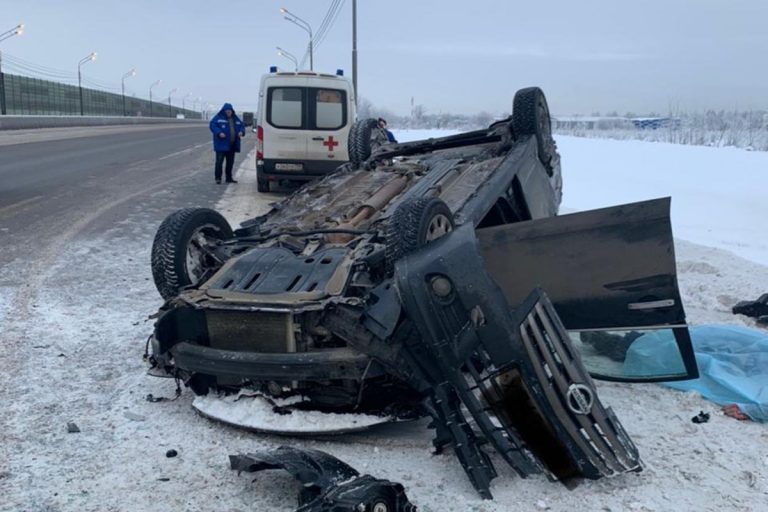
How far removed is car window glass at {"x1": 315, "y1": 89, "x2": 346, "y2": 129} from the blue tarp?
9346 mm

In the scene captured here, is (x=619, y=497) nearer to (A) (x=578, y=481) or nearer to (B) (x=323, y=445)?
(A) (x=578, y=481)

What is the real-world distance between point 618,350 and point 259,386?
2.22 meters

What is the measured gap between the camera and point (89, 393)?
160 inches

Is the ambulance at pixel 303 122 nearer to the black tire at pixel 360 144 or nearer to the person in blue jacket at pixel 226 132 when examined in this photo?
the person in blue jacket at pixel 226 132

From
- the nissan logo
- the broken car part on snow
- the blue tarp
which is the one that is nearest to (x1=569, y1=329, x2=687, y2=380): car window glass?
the blue tarp

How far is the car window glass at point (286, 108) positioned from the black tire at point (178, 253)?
8.59m

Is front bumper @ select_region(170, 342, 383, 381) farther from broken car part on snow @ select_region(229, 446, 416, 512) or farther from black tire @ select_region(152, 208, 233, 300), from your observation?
black tire @ select_region(152, 208, 233, 300)

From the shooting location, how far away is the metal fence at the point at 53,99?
1682 inches

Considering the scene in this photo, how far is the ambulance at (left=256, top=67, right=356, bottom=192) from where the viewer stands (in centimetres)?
1290

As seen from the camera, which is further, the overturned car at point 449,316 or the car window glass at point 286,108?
the car window glass at point 286,108

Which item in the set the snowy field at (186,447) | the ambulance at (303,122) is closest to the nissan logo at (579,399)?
the snowy field at (186,447)

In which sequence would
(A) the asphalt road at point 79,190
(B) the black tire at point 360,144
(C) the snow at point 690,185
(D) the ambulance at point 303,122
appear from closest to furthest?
(B) the black tire at point 360,144 → (A) the asphalt road at point 79,190 → (C) the snow at point 690,185 → (D) the ambulance at point 303,122

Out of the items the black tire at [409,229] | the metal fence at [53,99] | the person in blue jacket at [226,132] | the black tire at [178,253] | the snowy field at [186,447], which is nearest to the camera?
the snowy field at [186,447]

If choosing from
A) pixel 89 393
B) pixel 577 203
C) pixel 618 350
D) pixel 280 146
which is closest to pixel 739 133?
pixel 577 203
